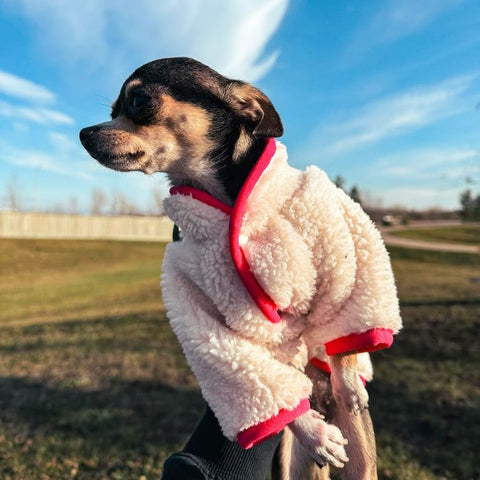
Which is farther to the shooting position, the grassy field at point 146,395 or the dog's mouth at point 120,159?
the grassy field at point 146,395

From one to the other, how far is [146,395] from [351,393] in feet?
14.2

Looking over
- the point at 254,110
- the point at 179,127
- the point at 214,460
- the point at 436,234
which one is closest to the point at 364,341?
the point at 214,460

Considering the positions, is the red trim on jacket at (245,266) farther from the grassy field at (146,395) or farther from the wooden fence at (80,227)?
the wooden fence at (80,227)

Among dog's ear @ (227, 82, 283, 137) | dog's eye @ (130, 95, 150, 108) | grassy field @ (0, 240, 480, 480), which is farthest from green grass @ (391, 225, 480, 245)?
dog's eye @ (130, 95, 150, 108)

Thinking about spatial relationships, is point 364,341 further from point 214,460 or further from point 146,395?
point 146,395

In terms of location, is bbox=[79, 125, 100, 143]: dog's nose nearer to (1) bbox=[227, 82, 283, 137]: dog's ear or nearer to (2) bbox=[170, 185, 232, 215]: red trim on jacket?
(2) bbox=[170, 185, 232, 215]: red trim on jacket

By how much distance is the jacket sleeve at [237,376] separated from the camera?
58.9 inches

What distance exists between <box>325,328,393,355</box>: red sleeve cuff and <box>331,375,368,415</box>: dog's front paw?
0.13 meters

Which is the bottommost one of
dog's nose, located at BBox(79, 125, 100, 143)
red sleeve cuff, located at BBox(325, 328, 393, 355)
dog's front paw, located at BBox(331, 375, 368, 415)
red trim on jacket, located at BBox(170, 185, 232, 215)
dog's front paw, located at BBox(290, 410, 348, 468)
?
dog's front paw, located at BBox(290, 410, 348, 468)

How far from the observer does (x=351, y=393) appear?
161 centimetres

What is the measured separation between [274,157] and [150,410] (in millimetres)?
4164

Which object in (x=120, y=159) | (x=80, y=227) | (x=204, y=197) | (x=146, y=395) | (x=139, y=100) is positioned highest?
(x=139, y=100)

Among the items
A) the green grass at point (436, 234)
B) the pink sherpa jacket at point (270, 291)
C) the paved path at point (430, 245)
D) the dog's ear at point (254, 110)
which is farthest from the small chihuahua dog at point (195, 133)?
the green grass at point (436, 234)

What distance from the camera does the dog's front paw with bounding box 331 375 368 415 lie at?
1.61 metres
